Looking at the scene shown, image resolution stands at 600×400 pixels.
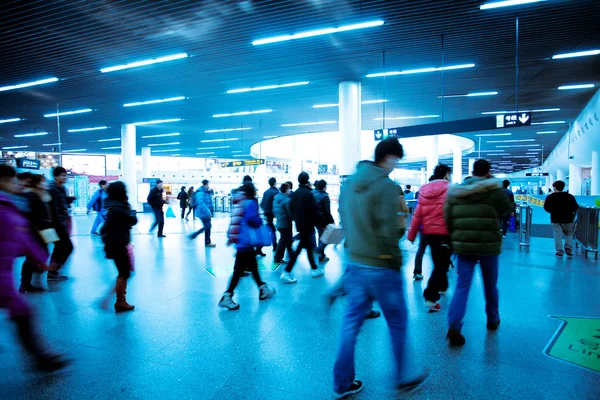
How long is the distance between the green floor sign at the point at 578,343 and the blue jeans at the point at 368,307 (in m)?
1.78

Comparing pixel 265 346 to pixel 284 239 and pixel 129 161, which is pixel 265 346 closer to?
pixel 284 239

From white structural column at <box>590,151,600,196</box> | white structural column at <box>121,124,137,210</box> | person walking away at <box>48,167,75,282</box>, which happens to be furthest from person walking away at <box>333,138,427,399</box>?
white structural column at <box>590,151,600,196</box>

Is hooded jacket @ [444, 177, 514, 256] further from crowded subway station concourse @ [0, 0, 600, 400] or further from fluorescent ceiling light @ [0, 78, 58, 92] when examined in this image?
fluorescent ceiling light @ [0, 78, 58, 92]

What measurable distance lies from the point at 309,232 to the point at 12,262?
12.0ft

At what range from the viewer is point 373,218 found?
6.53 ft

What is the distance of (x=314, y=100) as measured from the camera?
14117 mm

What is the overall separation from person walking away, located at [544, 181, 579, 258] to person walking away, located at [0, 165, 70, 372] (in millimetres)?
8761

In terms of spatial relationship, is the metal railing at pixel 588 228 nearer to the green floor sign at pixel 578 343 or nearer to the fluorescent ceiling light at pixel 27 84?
the green floor sign at pixel 578 343

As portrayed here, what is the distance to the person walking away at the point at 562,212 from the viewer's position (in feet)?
23.0

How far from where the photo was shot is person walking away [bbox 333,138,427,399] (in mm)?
1959

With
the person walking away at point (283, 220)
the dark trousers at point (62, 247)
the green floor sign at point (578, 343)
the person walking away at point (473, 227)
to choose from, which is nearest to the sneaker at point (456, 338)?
the person walking away at point (473, 227)

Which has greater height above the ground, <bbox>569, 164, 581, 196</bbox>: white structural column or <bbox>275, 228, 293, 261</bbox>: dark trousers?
<bbox>569, 164, 581, 196</bbox>: white structural column

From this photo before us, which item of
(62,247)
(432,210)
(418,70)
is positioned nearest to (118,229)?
(62,247)

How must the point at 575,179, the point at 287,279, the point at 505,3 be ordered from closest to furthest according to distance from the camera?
the point at 287,279 < the point at 505,3 < the point at 575,179
